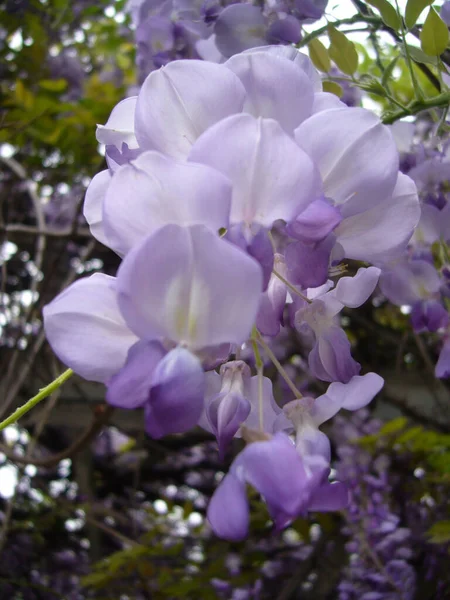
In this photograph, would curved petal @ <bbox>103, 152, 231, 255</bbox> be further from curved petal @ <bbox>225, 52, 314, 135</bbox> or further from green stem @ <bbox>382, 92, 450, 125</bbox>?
green stem @ <bbox>382, 92, 450, 125</bbox>

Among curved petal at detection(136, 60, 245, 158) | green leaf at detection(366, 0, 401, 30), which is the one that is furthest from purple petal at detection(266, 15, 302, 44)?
curved petal at detection(136, 60, 245, 158)

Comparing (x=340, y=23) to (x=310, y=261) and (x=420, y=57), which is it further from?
(x=310, y=261)

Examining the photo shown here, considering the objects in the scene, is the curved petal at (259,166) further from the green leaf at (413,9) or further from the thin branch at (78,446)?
the thin branch at (78,446)

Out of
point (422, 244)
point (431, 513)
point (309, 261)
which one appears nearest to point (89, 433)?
point (422, 244)

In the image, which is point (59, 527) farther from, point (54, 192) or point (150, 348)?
point (150, 348)

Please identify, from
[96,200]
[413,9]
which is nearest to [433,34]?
[413,9]

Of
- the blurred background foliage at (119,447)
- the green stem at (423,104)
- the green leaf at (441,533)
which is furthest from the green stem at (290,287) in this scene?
the green leaf at (441,533)
